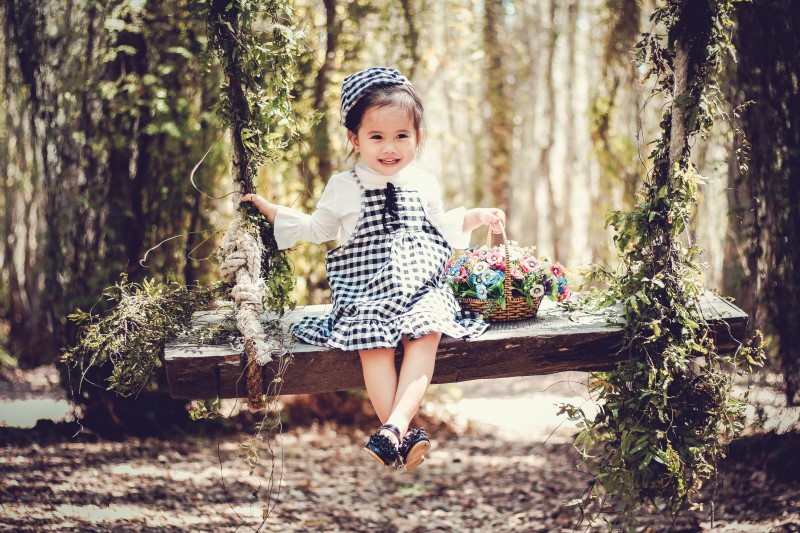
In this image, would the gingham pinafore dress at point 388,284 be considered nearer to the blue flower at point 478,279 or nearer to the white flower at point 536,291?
the blue flower at point 478,279

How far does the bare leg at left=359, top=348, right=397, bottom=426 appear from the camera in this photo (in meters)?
2.49

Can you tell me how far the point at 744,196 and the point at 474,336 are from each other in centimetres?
230

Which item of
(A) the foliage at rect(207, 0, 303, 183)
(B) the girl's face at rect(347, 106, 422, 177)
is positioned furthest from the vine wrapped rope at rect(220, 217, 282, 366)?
(B) the girl's face at rect(347, 106, 422, 177)

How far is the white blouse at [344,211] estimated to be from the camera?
106 inches

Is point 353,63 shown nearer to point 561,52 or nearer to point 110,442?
point 110,442

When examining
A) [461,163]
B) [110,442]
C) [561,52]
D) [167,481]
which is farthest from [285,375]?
[561,52]

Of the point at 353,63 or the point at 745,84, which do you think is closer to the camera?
the point at 745,84

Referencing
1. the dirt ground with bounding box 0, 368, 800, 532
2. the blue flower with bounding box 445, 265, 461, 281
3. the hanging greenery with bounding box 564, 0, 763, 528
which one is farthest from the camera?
the dirt ground with bounding box 0, 368, 800, 532

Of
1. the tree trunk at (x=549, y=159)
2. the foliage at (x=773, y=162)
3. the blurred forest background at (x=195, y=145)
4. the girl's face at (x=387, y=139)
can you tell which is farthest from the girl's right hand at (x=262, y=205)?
the tree trunk at (x=549, y=159)

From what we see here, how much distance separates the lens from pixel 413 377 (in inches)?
97.0

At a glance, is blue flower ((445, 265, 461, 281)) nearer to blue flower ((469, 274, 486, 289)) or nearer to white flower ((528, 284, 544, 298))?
blue flower ((469, 274, 486, 289))

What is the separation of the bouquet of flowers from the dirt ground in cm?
48

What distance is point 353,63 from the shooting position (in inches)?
186

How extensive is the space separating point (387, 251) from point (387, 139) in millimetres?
420
